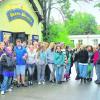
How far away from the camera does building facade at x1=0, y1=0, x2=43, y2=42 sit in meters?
19.4

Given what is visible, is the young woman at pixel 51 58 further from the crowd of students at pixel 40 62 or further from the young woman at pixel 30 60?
the young woman at pixel 30 60

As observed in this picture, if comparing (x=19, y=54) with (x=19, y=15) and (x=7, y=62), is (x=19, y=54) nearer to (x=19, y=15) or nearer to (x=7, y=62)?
(x=7, y=62)

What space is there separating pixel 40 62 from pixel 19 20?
17.9 feet

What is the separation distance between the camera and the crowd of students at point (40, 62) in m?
13.3

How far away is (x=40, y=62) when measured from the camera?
16.0 m

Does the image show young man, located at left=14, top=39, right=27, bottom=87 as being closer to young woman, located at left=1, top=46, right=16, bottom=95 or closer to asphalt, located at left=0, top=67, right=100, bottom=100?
asphalt, located at left=0, top=67, right=100, bottom=100

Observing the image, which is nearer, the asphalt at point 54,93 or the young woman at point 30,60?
the asphalt at point 54,93

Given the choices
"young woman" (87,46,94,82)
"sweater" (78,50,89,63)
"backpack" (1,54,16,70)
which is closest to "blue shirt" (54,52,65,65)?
"sweater" (78,50,89,63)

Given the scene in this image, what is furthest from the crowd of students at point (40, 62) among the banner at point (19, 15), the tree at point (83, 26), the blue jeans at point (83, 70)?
the tree at point (83, 26)

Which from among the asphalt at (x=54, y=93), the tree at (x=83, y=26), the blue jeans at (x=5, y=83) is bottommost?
the asphalt at (x=54, y=93)

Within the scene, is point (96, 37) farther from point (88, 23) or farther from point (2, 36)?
point (2, 36)

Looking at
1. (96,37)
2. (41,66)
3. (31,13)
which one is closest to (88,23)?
(96,37)

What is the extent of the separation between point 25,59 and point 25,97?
9.23 feet

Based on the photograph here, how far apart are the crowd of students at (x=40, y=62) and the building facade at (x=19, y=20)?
3.03 metres
